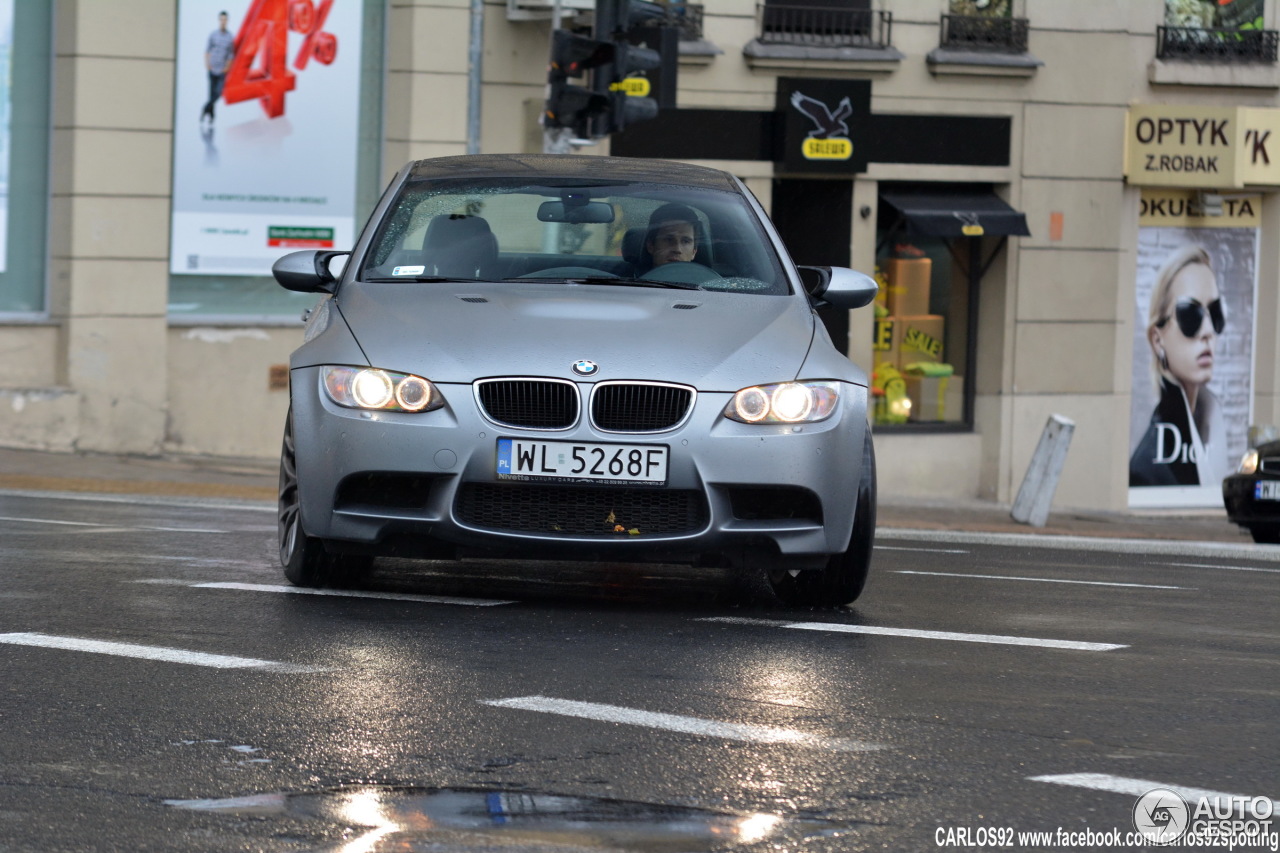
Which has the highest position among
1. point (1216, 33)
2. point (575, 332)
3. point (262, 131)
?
point (1216, 33)

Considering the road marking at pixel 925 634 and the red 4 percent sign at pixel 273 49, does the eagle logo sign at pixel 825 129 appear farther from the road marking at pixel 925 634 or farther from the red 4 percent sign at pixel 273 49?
the road marking at pixel 925 634

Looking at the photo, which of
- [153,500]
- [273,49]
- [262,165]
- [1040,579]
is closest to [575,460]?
[1040,579]

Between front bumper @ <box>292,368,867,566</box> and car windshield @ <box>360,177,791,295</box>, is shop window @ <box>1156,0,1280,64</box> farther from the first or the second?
front bumper @ <box>292,368,867,566</box>

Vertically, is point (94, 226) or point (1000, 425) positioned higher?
point (94, 226)

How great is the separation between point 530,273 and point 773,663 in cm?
225

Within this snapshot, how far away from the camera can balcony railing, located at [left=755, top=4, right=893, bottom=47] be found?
2008 centimetres

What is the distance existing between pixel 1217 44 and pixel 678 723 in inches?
724

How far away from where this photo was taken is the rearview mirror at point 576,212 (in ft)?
25.3

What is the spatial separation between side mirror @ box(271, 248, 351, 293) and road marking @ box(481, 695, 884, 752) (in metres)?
2.94

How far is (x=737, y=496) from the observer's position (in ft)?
21.5

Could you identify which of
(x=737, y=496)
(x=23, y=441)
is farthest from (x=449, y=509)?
(x=23, y=441)

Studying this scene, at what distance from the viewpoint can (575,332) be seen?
6.62 metres

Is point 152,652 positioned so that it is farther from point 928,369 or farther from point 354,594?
point 928,369

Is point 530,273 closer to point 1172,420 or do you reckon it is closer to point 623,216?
point 623,216
